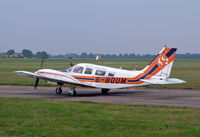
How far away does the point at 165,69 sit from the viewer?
22781mm

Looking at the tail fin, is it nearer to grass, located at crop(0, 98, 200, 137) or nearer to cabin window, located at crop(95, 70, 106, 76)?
cabin window, located at crop(95, 70, 106, 76)

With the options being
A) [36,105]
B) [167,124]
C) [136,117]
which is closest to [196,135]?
[167,124]

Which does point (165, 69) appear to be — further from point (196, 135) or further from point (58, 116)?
point (196, 135)

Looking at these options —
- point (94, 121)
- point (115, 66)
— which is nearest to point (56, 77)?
point (94, 121)

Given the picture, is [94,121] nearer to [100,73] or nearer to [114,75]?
[114,75]

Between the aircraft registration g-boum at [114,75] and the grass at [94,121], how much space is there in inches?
270

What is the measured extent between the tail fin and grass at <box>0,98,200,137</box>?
694 cm

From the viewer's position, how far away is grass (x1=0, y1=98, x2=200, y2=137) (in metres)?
10.7

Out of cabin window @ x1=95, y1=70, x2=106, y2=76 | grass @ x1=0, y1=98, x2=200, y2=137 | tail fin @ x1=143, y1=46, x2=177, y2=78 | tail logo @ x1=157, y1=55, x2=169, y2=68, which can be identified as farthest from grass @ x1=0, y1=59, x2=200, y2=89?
grass @ x1=0, y1=98, x2=200, y2=137

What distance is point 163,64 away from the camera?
75.3 ft

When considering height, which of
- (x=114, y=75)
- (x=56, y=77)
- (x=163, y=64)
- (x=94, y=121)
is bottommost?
(x=94, y=121)

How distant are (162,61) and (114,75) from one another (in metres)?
3.50

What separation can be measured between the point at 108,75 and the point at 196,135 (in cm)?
1377

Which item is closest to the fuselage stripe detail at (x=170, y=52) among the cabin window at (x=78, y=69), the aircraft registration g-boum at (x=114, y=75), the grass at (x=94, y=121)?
the aircraft registration g-boum at (x=114, y=75)
